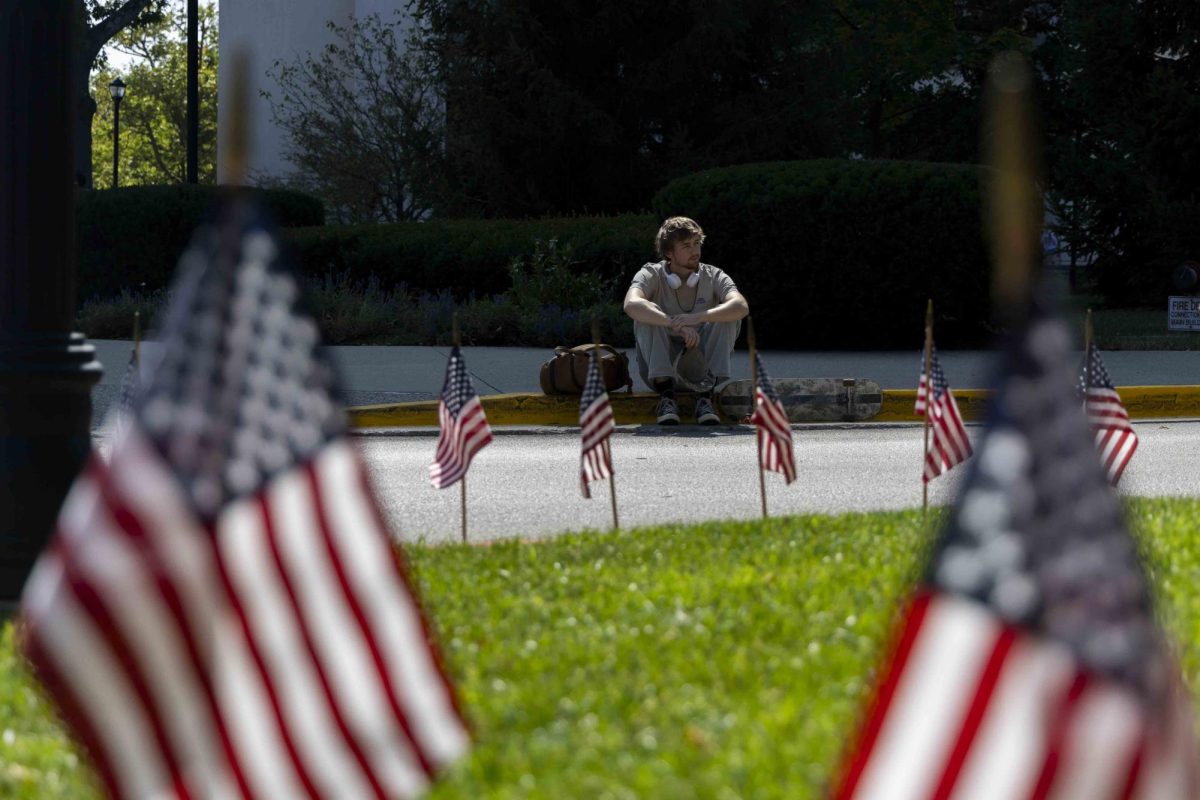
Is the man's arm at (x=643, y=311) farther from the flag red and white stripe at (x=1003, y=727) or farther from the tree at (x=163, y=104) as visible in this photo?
the tree at (x=163, y=104)

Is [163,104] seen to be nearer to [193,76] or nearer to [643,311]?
[193,76]

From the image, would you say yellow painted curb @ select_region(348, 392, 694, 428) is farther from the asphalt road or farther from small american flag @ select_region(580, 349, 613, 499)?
small american flag @ select_region(580, 349, 613, 499)

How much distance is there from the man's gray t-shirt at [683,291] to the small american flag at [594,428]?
15.5 feet

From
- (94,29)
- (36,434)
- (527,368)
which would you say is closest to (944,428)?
(36,434)

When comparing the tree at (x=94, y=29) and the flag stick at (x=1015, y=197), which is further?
the tree at (x=94, y=29)

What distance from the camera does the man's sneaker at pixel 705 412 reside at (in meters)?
13.9


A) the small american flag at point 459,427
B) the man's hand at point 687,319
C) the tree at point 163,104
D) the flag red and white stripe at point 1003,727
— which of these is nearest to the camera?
the flag red and white stripe at point 1003,727

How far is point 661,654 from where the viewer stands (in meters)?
5.36

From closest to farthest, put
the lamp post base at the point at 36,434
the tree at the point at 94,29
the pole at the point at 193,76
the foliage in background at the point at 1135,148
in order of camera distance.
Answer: the lamp post base at the point at 36,434, the foliage in background at the point at 1135,148, the pole at the point at 193,76, the tree at the point at 94,29

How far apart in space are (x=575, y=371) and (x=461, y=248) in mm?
9818

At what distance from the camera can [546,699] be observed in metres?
4.82

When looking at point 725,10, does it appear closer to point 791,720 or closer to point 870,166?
point 870,166

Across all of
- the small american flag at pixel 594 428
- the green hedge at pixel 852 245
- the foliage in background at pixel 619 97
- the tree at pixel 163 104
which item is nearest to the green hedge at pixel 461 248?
the green hedge at pixel 852 245

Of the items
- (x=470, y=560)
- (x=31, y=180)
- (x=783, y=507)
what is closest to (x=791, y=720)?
(x=470, y=560)
